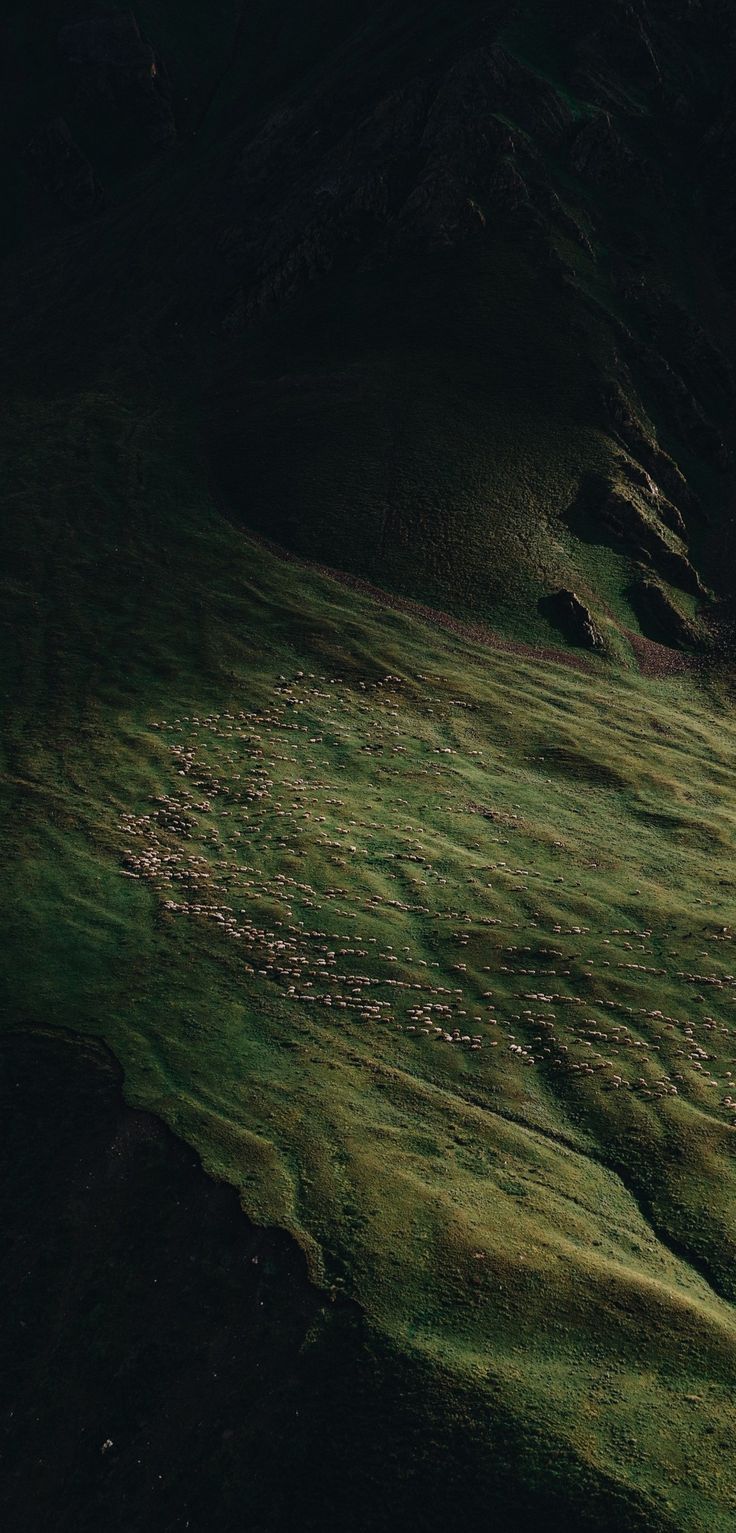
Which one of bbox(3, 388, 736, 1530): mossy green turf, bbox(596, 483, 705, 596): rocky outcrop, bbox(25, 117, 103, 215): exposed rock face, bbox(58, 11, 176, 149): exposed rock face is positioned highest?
bbox(58, 11, 176, 149): exposed rock face

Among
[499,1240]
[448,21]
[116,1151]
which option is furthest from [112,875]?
[448,21]

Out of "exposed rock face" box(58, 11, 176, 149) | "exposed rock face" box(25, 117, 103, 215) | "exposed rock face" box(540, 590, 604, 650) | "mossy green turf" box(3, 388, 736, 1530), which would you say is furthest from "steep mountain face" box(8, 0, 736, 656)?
"mossy green turf" box(3, 388, 736, 1530)

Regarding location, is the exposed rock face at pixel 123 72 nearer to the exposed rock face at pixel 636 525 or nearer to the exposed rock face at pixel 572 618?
the exposed rock face at pixel 636 525

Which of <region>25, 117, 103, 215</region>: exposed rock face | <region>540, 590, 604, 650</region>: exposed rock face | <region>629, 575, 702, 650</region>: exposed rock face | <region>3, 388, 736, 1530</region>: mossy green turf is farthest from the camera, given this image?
<region>25, 117, 103, 215</region>: exposed rock face

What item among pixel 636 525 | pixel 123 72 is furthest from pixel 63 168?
pixel 636 525

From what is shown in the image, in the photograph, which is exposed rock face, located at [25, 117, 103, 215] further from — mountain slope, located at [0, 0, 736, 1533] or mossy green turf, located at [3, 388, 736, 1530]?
mossy green turf, located at [3, 388, 736, 1530]

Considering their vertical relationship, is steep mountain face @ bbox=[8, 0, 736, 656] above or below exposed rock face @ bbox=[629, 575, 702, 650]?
above

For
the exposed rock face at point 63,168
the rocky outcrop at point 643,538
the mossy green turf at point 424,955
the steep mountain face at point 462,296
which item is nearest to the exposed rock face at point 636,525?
the rocky outcrop at point 643,538
